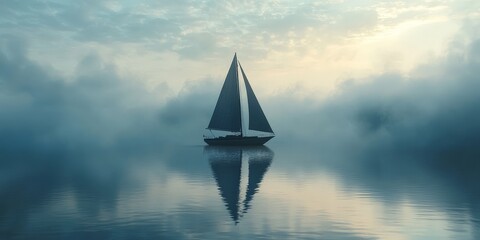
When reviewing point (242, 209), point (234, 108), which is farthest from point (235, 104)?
point (242, 209)

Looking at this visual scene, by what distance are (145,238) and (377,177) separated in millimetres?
46743

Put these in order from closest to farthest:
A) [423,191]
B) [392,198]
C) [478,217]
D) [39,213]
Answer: [478,217], [39,213], [392,198], [423,191]

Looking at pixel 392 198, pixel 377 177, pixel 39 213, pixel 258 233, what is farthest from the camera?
pixel 377 177

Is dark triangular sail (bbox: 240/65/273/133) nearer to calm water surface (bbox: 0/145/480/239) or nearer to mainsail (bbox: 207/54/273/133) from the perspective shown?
mainsail (bbox: 207/54/273/133)

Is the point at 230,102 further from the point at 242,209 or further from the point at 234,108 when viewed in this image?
the point at 242,209

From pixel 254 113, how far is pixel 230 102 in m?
8.61

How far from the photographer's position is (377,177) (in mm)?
66312

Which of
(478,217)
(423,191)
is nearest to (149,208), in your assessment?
(478,217)

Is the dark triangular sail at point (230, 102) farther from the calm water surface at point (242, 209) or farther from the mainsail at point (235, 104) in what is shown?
the calm water surface at point (242, 209)

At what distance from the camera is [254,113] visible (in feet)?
474

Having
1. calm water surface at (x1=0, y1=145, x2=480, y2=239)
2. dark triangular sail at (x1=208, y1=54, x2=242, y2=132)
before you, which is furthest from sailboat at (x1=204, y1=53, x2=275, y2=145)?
calm water surface at (x1=0, y1=145, x2=480, y2=239)

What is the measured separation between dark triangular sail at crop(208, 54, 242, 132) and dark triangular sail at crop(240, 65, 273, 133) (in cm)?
365

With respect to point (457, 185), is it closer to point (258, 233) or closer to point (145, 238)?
point (258, 233)

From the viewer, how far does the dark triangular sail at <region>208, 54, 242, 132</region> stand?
145 meters
